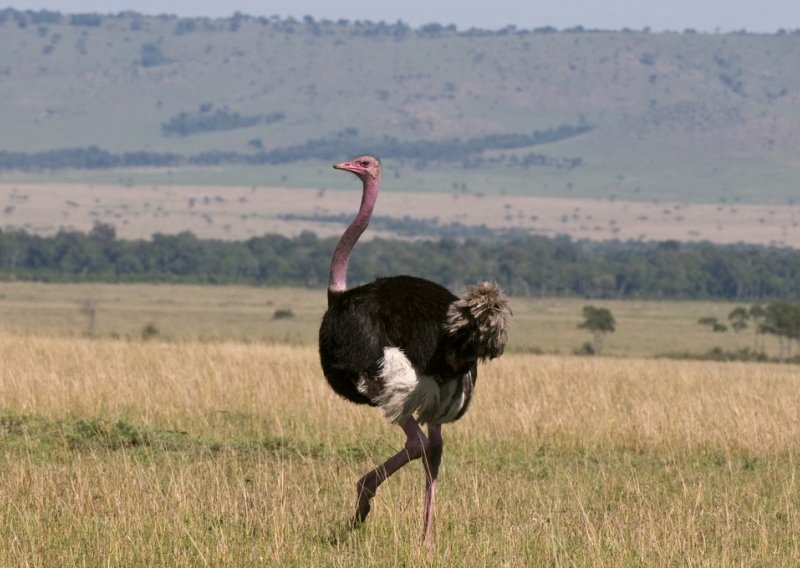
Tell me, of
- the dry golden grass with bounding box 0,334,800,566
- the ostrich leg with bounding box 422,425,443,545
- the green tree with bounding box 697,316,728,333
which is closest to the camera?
the dry golden grass with bounding box 0,334,800,566

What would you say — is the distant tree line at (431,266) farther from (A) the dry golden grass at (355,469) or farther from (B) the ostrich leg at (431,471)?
(B) the ostrich leg at (431,471)

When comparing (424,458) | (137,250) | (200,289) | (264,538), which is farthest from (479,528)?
(137,250)

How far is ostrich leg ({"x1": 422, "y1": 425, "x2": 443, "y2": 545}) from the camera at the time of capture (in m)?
8.28

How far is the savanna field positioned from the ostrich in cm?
46

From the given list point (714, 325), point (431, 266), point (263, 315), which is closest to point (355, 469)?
point (263, 315)

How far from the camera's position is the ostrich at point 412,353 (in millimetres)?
8109

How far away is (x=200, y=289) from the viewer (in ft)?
300

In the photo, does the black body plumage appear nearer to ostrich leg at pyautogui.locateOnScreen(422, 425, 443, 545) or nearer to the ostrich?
the ostrich

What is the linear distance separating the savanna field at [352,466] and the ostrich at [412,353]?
1.51ft

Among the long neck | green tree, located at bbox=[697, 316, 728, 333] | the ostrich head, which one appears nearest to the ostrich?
the long neck

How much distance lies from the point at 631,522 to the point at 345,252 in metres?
2.26

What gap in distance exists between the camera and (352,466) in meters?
11.2

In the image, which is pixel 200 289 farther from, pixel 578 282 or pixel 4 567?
pixel 4 567

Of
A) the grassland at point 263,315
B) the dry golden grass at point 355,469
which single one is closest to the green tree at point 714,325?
the grassland at point 263,315
